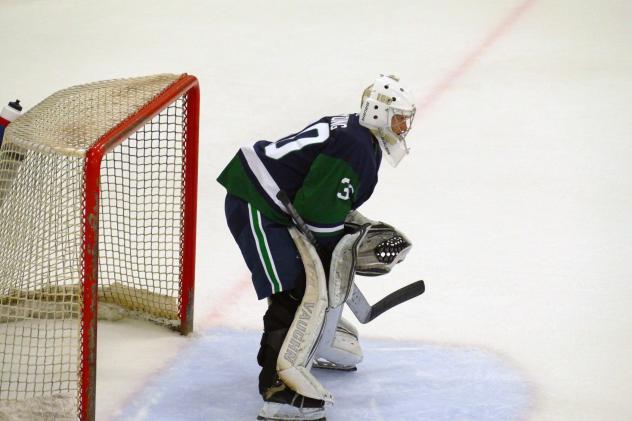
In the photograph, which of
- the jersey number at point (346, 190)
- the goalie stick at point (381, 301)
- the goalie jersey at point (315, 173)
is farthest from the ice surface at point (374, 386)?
the jersey number at point (346, 190)

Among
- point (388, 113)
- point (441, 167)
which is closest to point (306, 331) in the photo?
point (388, 113)

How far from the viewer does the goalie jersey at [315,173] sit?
2895 mm

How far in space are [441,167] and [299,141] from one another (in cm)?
203

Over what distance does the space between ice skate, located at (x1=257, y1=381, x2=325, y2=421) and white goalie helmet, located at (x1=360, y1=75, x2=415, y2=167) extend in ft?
2.13

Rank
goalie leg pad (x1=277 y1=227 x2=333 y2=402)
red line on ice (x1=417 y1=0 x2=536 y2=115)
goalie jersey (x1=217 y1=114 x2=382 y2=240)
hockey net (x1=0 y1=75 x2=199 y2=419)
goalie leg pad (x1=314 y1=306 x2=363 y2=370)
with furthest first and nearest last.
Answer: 1. red line on ice (x1=417 y1=0 x2=536 y2=115)
2. goalie leg pad (x1=314 y1=306 x2=363 y2=370)
3. goalie leg pad (x1=277 y1=227 x2=333 y2=402)
4. goalie jersey (x1=217 y1=114 x2=382 y2=240)
5. hockey net (x1=0 y1=75 x2=199 y2=419)

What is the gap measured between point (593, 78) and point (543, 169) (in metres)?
1.22

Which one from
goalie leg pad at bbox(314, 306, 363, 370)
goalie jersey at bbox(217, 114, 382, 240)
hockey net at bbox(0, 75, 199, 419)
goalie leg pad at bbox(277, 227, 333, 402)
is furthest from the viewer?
goalie leg pad at bbox(314, 306, 363, 370)

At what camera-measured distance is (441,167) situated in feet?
16.2

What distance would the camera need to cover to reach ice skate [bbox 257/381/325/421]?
10.0 feet

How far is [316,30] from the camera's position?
6672 millimetres

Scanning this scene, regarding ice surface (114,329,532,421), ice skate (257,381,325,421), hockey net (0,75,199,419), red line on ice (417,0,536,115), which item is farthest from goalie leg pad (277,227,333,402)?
red line on ice (417,0,536,115)

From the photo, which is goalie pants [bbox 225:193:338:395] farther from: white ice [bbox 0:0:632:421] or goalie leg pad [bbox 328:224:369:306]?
white ice [bbox 0:0:632:421]

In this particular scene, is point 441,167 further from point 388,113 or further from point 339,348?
point 388,113

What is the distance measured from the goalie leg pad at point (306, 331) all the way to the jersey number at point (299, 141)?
0.22 meters
